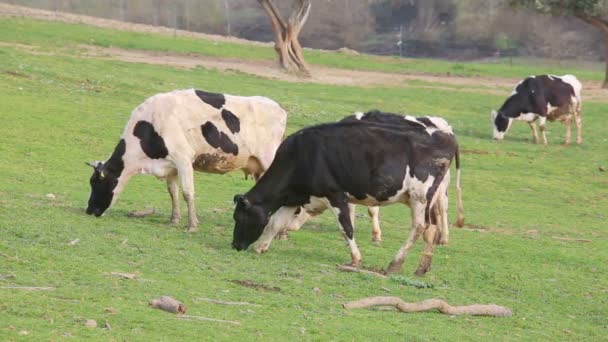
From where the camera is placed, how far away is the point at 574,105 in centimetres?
3434

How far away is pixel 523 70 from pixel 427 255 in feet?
145

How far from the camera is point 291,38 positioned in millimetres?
46125

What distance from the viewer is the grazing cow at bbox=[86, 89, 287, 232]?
16.1 metres

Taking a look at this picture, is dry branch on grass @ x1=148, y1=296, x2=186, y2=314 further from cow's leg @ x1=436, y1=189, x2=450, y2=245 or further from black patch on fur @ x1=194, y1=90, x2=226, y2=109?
cow's leg @ x1=436, y1=189, x2=450, y2=245

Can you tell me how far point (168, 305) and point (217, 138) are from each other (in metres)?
6.47

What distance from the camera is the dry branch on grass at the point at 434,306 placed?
11.9m

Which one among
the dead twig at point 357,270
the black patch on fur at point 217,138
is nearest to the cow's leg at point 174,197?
the black patch on fur at point 217,138

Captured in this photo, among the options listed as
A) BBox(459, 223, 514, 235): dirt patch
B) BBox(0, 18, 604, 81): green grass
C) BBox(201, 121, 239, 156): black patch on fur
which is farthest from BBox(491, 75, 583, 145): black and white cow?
BBox(201, 121, 239, 156): black patch on fur

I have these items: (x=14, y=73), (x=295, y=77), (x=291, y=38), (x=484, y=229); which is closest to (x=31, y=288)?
(x=484, y=229)

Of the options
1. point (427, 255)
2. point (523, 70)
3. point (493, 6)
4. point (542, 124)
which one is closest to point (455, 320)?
point (427, 255)

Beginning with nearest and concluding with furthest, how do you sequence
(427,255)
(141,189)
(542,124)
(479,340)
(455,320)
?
(479,340) → (455,320) → (427,255) → (141,189) → (542,124)

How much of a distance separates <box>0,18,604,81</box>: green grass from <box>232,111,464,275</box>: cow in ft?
94.6

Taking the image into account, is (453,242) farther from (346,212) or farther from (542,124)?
(542,124)

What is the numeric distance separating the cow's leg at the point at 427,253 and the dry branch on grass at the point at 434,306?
1832 mm
